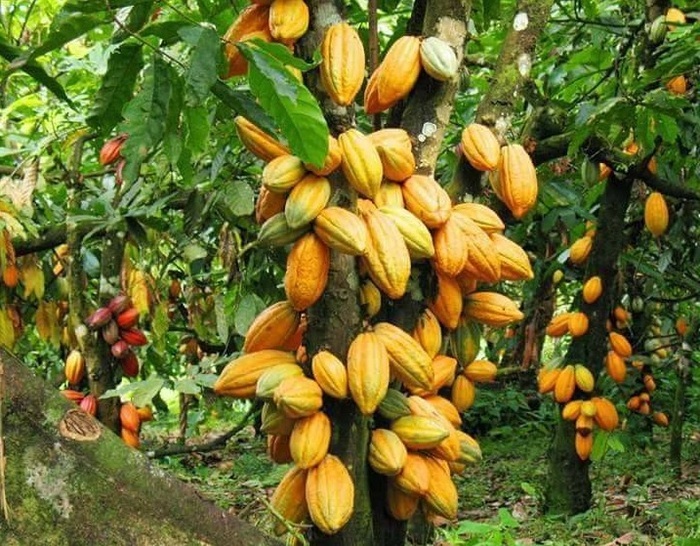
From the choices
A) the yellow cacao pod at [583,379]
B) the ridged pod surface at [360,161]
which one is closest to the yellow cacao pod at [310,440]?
the ridged pod surface at [360,161]

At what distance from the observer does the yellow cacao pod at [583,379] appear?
3639 mm

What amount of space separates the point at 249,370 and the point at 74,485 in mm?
571

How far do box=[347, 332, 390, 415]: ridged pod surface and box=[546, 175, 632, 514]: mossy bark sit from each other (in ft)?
7.17

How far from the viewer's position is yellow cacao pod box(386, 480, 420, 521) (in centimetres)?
177

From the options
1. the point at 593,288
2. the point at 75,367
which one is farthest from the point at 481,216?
the point at 593,288

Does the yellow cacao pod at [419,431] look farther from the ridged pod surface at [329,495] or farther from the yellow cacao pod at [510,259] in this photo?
the yellow cacao pod at [510,259]

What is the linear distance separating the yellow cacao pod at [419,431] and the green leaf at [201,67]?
754 millimetres

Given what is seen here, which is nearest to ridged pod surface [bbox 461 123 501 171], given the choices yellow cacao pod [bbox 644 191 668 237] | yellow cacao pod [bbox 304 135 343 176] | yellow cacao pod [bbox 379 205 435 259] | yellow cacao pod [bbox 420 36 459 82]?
yellow cacao pod [bbox 420 36 459 82]

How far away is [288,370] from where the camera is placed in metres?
1.65

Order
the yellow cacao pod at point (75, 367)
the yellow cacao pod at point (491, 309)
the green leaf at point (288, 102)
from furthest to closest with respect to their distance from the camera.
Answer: the yellow cacao pod at point (75, 367)
the yellow cacao pod at point (491, 309)
the green leaf at point (288, 102)

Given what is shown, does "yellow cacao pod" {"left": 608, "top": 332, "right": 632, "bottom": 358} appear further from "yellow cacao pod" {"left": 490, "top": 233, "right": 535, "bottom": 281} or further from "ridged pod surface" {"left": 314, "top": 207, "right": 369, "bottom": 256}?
"ridged pod surface" {"left": 314, "top": 207, "right": 369, "bottom": 256}

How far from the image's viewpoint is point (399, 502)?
1.78 metres

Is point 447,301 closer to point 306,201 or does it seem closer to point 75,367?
point 306,201

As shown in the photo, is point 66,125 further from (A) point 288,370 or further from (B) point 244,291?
(A) point 288,370
